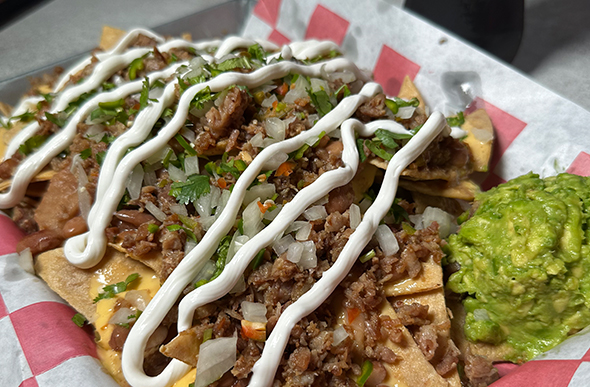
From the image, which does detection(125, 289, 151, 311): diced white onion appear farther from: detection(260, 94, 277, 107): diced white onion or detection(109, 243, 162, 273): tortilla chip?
detection(260, 94, 277, 107): diced white onion

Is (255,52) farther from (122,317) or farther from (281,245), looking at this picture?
(122,317)

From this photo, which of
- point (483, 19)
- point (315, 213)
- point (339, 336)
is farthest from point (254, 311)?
point (483, 19)

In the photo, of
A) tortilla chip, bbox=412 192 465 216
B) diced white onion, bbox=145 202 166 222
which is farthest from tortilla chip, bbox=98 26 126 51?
tortilla chip, bbox=412 192 465 216

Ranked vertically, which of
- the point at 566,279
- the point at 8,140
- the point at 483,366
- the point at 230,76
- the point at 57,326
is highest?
the point at 230,76

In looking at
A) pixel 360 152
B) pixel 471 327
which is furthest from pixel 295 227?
pixel 471 327

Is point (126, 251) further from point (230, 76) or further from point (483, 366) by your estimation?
point (483, 366)

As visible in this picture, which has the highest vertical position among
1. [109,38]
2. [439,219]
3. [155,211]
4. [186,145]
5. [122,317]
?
[109,38]

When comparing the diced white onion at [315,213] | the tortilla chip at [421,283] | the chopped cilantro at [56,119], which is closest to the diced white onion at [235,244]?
the diced white onion at [315,213]
